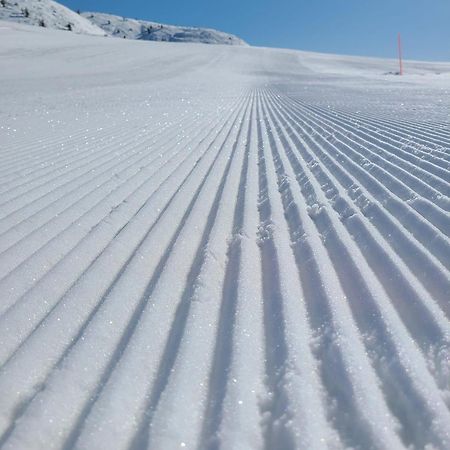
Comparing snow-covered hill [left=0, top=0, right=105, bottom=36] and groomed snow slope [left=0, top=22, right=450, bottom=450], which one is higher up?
snow-covered hill [left=0, top=0, right=105, bottom=36]

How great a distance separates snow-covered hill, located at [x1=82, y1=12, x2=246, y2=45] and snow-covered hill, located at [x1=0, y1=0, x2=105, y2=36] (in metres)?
25.2

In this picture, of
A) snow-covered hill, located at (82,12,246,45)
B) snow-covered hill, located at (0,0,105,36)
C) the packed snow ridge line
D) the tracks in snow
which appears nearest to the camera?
the tracks in snow

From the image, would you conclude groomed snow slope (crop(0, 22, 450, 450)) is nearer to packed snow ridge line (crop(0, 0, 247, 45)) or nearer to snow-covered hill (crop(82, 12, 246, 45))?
packed snow ridge line (crop(0, 0, 247, 45))

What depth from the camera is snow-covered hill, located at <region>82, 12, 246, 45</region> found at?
3917 inches

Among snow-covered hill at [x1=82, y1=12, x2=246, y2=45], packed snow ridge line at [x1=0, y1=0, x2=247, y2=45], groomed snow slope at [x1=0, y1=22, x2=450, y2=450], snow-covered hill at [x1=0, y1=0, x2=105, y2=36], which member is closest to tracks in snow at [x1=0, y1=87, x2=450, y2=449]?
groomed snow slope at [x1=0, y1=22, x2=450, y2=450]

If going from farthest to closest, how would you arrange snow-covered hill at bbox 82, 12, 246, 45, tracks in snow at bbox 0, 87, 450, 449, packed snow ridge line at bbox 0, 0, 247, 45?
snow-covered hill at bbox 82, 12, 246, 45 → packed snow ridge line at bbox 0, 0, 247, 45 → tracks in snow at bbox 0, 87, 450, 449

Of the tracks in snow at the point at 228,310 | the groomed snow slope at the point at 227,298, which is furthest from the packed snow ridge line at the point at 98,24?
the tracks in snow at the point at 228,310

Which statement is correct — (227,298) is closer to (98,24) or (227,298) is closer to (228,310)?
(228,310)

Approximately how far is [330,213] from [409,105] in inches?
332

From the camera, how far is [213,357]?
1901 millimetres

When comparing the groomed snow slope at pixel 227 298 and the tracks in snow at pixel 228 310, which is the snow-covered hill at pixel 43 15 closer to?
the groomed snow slope at pixel 227 298

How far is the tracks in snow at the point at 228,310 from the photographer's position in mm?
1572

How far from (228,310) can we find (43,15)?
242 ft

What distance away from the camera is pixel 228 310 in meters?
2.25
